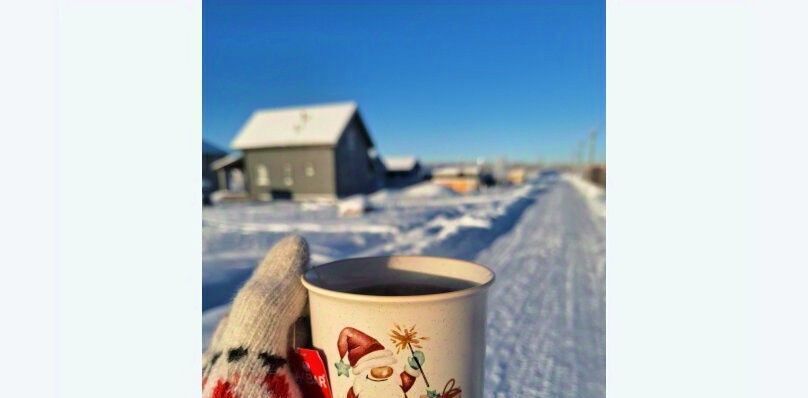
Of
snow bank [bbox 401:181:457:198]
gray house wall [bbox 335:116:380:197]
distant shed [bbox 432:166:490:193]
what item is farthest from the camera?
distant shed [bbox 432:166:490:193]

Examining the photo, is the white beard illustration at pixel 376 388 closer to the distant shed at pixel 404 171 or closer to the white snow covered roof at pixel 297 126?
the white snow covered roof at pixel 297 126

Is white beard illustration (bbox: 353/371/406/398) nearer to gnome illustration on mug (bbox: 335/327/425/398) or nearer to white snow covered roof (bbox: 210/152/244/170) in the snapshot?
gnome illustration on mug (bbox: 335/327/425/398)

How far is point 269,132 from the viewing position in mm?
7738

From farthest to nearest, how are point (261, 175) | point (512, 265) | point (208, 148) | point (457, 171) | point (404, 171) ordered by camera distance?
point (404, 171) → point (457, 171) → point (261, 175) → point (512, 265) → point (208, 148)

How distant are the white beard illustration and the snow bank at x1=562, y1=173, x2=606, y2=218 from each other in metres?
3.99

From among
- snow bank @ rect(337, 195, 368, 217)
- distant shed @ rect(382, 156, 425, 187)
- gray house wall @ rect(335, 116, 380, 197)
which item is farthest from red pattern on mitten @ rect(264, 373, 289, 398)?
distant shed @ rect(382, 156, 425, 187)

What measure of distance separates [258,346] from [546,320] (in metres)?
1.37

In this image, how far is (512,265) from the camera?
2.47 meters

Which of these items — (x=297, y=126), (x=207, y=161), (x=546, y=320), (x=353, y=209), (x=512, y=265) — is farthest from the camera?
(x=297, y=126)

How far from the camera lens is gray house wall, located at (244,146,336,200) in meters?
7.40

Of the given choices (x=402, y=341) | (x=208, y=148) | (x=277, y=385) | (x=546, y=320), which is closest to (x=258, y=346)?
(x=277, y=385)

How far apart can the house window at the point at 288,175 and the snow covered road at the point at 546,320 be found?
5297mm

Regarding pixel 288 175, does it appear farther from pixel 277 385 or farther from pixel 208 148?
pixel 277 385
